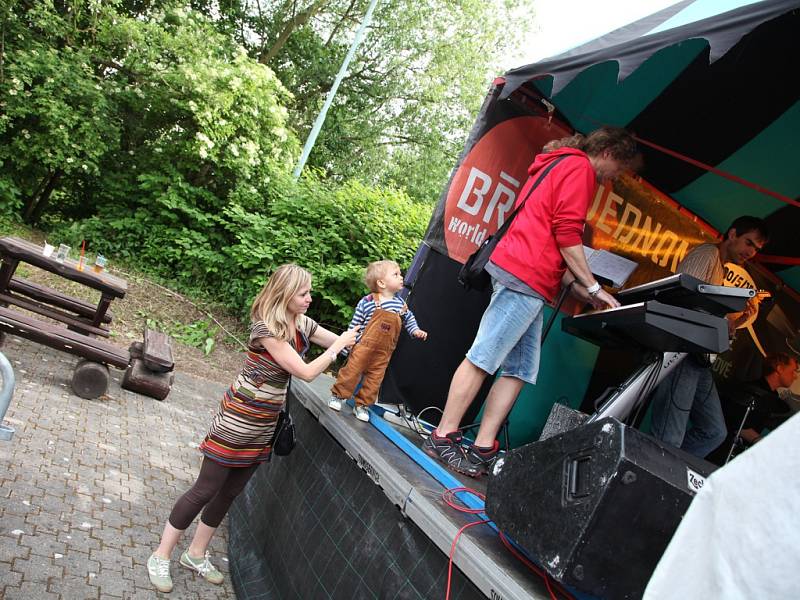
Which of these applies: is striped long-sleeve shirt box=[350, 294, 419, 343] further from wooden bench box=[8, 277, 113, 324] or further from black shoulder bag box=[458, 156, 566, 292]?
wooden bench box=[8, 277, 113, 324]

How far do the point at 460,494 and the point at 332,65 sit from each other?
18212 millimetres

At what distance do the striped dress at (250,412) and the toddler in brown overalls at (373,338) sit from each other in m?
0.63

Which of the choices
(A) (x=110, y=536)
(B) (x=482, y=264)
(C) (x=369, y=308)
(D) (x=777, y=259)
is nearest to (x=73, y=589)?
(A) (x=110, y=536)

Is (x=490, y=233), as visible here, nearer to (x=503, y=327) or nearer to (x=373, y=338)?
(x=373, y=338)

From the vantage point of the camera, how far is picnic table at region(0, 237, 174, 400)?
216 inches

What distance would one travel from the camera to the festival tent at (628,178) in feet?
14.3

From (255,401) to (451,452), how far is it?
3.32 ft

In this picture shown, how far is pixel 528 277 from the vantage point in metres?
3.44

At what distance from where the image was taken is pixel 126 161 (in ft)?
43.4

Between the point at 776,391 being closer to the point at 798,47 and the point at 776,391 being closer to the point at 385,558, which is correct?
the point at 798,47

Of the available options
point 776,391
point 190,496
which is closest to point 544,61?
point 190,496

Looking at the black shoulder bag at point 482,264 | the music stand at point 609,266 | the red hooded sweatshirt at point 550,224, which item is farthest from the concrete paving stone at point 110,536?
the music stand at point 609,266

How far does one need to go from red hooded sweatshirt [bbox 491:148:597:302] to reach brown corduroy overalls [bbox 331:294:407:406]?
33.8 inches

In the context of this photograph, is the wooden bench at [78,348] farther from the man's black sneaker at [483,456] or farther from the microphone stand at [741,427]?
the microphone stand at [741,427]
